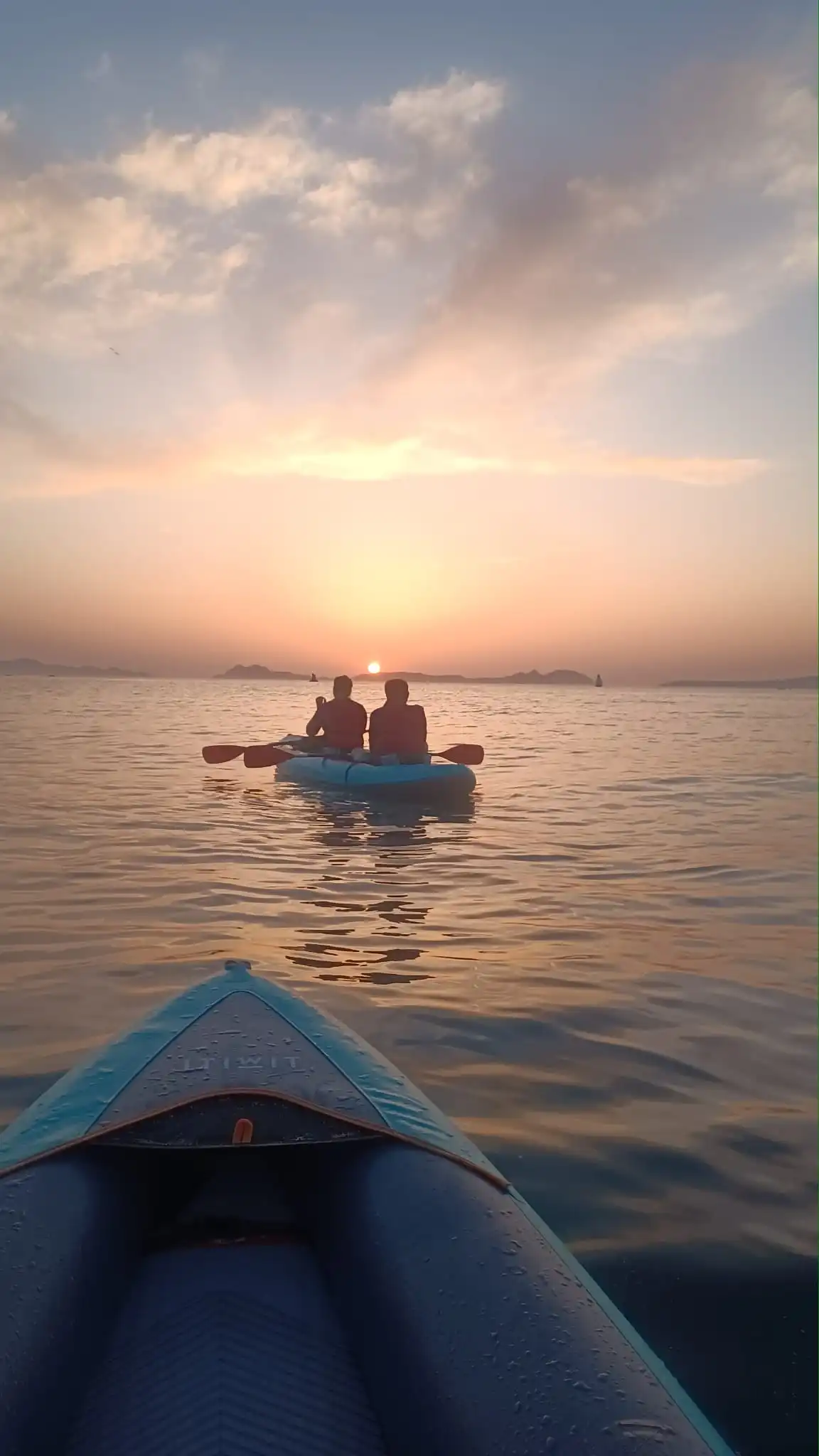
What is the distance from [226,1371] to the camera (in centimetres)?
204

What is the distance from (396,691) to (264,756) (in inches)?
115

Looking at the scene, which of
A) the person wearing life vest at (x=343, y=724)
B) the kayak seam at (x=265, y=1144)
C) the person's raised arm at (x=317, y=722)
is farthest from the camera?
the person's raised arm at (x=317, y=722)

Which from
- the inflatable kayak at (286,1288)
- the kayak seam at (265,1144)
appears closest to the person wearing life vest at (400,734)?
the inflatable kayak at (286,1288)

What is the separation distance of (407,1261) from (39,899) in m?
6.30

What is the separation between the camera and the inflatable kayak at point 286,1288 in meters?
1.80

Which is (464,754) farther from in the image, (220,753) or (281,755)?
(220,753)

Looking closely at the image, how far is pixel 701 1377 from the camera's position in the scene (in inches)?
102

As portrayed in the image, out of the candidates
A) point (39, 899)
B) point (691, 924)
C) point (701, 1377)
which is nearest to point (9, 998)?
point (39, 899)

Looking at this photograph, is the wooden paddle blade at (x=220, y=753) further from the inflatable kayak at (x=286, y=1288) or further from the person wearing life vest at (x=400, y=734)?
the inflatable kayak at (x=286, y=1288)

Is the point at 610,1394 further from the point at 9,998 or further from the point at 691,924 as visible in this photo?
the point at 691,924

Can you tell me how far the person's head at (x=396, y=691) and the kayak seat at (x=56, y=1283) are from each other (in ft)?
33.8

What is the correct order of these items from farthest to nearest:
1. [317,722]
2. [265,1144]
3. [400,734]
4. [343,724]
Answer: [317,722] < [343,724] < [400,734] < [265,1144]

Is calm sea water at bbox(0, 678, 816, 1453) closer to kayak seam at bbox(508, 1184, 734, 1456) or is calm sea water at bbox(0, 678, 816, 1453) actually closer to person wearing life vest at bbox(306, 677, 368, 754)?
kayak seam at bbox(508, 1184, 734, 1456)

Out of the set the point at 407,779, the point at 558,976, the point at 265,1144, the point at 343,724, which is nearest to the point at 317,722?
the point at 343,724
